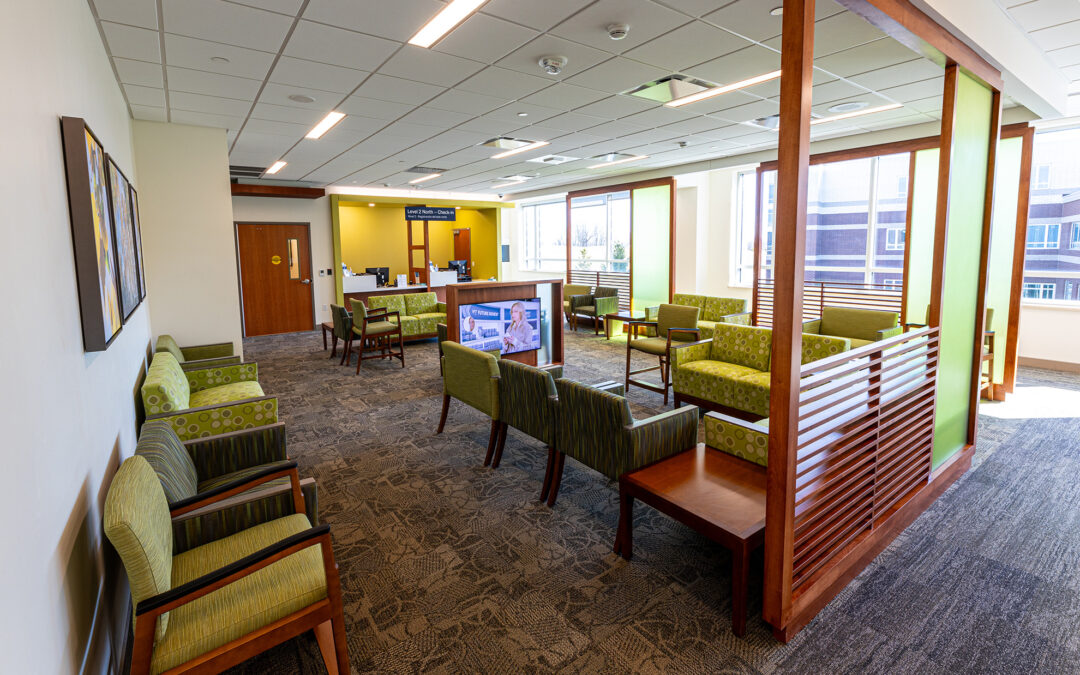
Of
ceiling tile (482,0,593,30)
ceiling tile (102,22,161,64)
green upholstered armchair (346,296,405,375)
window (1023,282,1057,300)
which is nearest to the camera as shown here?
ceiling tile (482,0,593,30)

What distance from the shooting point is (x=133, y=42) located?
9.49 feet

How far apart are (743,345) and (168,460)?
3998 millimetres

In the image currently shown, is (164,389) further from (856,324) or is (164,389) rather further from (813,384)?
(856,324)

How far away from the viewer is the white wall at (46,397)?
3.59 ft

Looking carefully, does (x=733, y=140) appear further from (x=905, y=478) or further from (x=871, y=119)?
(x=905, y=478)

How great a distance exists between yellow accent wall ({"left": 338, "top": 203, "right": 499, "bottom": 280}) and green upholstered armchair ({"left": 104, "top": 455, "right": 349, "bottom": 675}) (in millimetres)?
10567

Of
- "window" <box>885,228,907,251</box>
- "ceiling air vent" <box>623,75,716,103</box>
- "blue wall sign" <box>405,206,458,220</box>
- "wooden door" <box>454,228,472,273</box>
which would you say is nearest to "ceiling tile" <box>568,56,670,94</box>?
"ceiling air vent" <box>623,75,716,103</box>

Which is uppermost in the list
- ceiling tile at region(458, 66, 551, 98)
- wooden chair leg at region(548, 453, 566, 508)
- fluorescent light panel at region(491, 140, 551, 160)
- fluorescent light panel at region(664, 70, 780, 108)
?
fluorescent light panel at region(491, 140, 551, 160)

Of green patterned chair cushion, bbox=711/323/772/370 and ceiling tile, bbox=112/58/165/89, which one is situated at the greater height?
ceiling tile, bbox=112/58/165/89

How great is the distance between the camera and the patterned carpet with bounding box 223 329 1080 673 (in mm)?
1919

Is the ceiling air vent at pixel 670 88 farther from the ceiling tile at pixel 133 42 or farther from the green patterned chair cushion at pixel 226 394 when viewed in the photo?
the green patterned chair cushion at pixel 226 394

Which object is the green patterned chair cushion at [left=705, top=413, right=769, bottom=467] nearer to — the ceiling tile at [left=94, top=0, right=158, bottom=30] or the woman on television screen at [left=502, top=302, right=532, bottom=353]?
the woman on television screen at [left=502, top=302, right=532, bottom=353]

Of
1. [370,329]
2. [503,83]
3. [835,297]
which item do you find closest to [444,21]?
[503,83]

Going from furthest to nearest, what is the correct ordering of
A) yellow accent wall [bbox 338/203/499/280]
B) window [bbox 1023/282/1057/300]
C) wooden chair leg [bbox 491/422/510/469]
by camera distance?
yellow accent wall [bbox 338/203/499/280]
window [bbox 1023/282/1057/300]
wooden chair leg [bbox 491/422/510/469]
